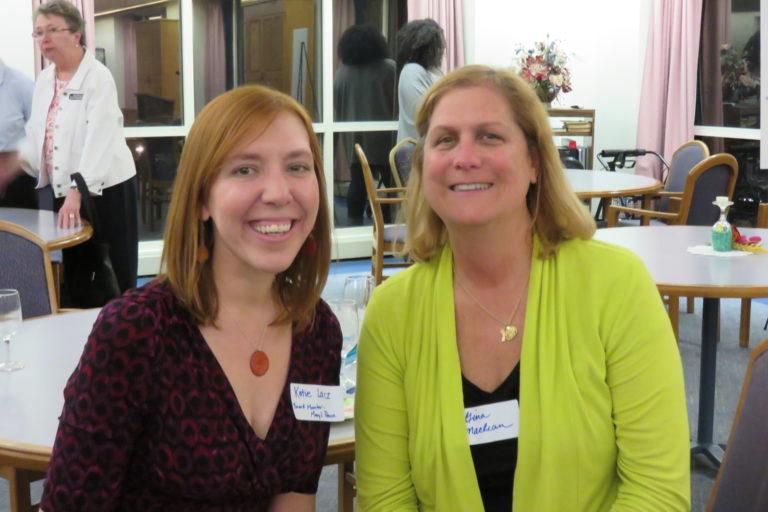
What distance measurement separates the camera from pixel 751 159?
7324 mm

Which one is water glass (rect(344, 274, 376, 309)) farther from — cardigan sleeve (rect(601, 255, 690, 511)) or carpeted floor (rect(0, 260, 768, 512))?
cardigan sleeve (rect(601, 255, 690, 511))

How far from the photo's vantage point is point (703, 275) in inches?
113

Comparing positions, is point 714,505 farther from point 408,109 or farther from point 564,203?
point 408,109

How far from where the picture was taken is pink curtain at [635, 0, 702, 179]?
731cm

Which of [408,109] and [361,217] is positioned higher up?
[408,109]

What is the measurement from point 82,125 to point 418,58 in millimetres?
2528

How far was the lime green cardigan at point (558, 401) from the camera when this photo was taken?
1.55m

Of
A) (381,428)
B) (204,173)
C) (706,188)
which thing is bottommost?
(381,428)

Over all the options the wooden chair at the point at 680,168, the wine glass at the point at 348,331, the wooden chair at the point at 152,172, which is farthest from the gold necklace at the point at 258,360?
the wooden chair at the point at 152,172

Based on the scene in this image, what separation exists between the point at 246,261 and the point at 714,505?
0.84m

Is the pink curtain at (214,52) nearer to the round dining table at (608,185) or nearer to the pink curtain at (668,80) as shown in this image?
the round dining table at (608,185)

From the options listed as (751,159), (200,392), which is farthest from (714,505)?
(751,159)

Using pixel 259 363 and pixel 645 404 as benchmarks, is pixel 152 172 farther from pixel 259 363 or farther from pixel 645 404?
pixel 645 404

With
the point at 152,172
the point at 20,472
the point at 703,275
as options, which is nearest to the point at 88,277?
the point at 20,472
